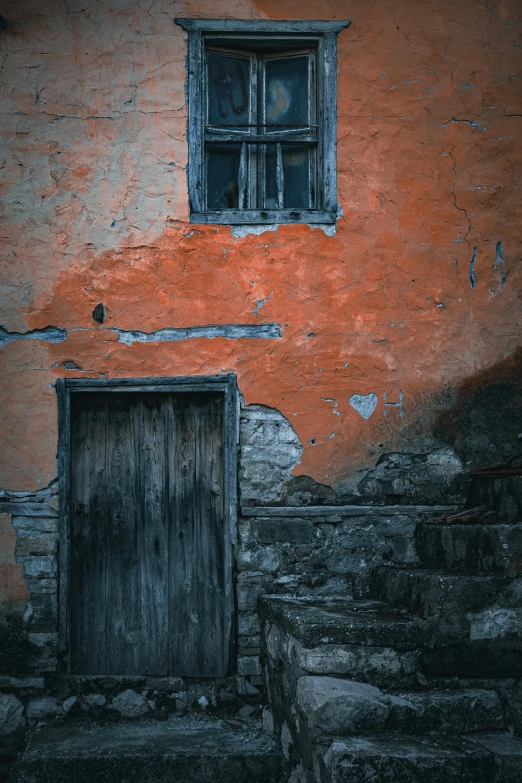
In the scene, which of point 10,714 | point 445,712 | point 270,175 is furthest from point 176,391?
point 445,712

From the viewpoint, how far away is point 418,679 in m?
3.61

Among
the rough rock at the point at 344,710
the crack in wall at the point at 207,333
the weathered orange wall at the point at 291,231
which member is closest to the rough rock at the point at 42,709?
the weathered orange wall at the point at 291,231

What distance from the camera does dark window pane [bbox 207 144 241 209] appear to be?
511 centimetres

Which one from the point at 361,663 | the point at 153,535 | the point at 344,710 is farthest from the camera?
the point at 153,535

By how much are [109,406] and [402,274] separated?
206cm

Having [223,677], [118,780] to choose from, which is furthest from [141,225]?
[118,780]

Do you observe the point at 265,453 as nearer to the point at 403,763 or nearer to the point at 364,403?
the point at 364,403

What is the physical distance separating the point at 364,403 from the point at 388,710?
201 cm

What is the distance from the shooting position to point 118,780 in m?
4.07

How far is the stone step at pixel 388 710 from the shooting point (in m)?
3.34

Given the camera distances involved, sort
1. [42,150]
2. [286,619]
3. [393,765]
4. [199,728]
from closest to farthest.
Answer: [393,765], [286,619], [199,728], [42,150]

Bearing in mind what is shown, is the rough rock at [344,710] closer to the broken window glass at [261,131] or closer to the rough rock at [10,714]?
the rough rock at [10,714]

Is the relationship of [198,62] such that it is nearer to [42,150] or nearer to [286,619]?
[42,150]

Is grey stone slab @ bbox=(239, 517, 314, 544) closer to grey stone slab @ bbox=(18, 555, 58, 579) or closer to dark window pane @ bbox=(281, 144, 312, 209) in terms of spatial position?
grey stone slab @ bbox=(18, 555, 58, 579)
